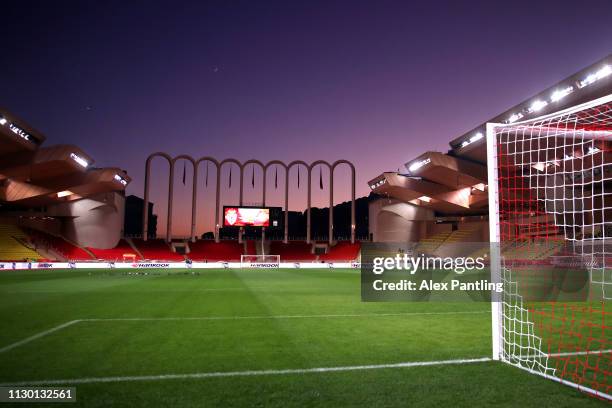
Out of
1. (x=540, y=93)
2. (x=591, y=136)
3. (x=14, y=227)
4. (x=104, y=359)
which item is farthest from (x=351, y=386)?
(x=14, y=227)

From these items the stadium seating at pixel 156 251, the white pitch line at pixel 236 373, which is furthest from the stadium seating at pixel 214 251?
the white pitch line at pixel 236 373

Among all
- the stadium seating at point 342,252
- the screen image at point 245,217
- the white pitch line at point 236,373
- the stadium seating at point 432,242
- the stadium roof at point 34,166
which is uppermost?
the stadium roof at point 34,166

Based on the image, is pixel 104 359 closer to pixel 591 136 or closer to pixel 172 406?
pixel 172 406

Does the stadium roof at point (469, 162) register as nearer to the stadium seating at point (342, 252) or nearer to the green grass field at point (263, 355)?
the stadium seating at point (342, 252)

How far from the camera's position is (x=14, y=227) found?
40344mm

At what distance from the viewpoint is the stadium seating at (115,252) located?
145 feet

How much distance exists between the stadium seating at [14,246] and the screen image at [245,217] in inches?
714

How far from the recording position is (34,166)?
31312 mm

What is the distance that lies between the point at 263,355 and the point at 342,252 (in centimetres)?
4767

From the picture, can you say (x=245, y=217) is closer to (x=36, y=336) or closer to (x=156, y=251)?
(x=156, y=251)

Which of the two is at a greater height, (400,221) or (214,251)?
(400,221)

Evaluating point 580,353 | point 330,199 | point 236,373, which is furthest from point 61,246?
point 580,353

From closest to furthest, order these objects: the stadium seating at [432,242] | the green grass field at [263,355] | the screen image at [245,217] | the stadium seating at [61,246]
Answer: the green grass field at [263,355] < the stadium seating at [61,246] < the screen image at [245,217] < the stadium seating at [432,242]

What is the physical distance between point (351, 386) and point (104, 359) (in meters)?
3.24
